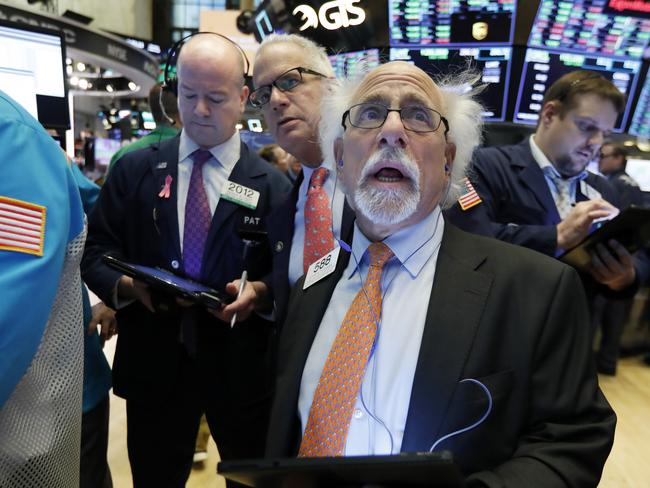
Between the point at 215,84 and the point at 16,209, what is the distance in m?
1.16

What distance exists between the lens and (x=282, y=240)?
188cm

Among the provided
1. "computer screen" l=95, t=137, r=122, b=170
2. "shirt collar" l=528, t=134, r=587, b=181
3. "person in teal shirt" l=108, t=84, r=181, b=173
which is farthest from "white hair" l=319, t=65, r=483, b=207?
"computer screen" l=95, t=137, r=122, b=170

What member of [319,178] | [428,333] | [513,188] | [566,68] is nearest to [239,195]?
[319,178]

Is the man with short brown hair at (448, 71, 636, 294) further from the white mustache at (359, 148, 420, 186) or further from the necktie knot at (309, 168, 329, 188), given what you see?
the white mustache at (359, 148, 420, 186)

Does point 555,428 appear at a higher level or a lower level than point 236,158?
lower

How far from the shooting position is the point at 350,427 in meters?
1.16

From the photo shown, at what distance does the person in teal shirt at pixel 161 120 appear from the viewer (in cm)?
274

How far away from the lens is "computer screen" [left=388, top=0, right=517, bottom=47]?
3.14m

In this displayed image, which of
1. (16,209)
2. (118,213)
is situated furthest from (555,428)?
(118,213)

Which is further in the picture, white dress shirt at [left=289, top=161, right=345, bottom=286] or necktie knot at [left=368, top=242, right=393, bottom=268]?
white dress shirt at [left=289, top=161, right=345, bottom=286]

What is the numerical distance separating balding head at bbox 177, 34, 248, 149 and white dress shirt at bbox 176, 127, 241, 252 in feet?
0.15

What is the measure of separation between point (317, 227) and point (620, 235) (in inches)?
41.0

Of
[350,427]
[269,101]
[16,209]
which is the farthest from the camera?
[269,101]

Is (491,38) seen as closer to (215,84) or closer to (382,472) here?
(215,84)
